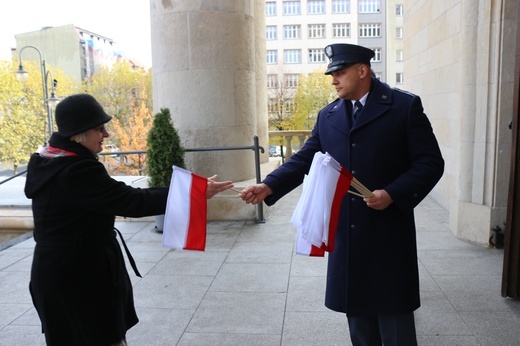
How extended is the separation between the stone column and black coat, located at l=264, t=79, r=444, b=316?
5503mm

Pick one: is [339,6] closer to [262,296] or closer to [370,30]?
[370,30]

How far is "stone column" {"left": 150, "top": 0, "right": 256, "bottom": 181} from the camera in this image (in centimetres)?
812

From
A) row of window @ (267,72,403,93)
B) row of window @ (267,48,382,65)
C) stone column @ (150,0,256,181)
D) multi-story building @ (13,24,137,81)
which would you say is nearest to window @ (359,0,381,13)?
row of window @ (267,48,382,65)

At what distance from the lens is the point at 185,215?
3.08 metres

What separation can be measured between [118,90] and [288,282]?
53772 mm

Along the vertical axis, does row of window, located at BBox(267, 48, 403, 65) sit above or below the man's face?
above

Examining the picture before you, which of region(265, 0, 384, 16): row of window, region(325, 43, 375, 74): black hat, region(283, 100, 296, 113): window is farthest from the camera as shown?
region(265, 0, 384, 16): row of window

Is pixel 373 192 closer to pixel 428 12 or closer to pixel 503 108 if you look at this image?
pixel 503 108

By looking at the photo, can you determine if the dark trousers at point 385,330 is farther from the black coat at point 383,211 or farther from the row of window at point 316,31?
the row of window at point 316,31

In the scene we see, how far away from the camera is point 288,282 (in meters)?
5.29

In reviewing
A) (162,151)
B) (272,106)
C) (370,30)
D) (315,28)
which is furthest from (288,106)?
(162,151)

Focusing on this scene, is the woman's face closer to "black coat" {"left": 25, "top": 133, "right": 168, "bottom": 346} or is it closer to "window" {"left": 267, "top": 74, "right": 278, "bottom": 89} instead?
"black coat" {"left": 25, "top": 133, "right": 168, "bottom": 346}

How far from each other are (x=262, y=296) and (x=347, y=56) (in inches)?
111

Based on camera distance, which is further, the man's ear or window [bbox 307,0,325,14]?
window [bbox 307,0,325,14]
